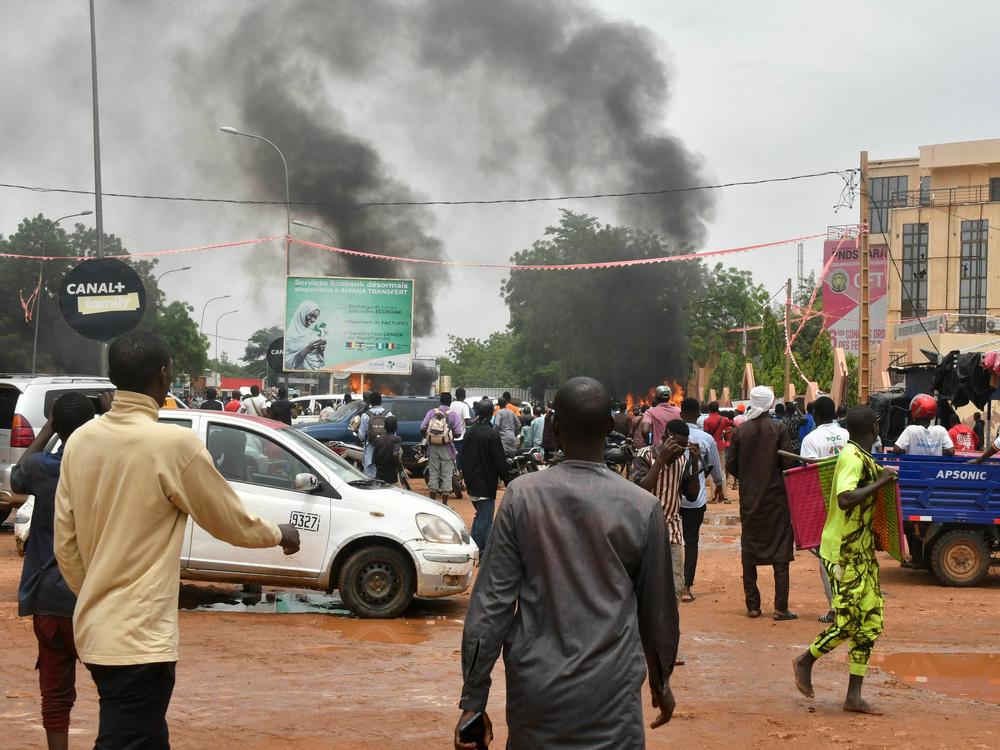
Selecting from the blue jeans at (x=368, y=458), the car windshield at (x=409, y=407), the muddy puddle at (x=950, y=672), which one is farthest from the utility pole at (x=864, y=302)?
the muddy puddle at (x=950, y=672)

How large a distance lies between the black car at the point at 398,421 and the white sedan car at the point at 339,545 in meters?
12.0

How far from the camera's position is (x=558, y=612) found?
3.16m

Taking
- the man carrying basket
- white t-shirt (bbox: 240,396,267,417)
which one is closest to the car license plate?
the man carrying basket

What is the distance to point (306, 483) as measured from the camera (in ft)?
29.8

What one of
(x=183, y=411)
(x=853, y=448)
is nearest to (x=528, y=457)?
(x=183, y=411)

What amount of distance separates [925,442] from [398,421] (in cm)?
1273

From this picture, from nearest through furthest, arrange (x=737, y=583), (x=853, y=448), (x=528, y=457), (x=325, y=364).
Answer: (x=853, y=448) < (x=737, y=583) < (x=528, y=457) < (x=325, y=364)

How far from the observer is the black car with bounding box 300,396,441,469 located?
21.9 m

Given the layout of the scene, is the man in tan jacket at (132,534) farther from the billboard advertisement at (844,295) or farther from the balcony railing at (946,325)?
the billboard advertisement at (844,295)

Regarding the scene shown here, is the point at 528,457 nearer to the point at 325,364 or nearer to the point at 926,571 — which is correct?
the point at 926,571

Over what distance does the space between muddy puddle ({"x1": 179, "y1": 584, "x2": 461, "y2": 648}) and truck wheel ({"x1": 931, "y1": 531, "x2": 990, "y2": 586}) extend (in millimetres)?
4974

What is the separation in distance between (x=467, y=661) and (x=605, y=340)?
48.2 m

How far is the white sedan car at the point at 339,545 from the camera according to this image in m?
9.18

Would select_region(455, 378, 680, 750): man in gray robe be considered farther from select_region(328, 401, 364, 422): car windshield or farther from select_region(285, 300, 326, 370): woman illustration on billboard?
select_region(285, 300, 326, 370): woman illustration on billboard
